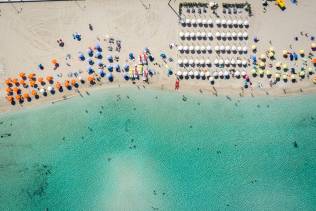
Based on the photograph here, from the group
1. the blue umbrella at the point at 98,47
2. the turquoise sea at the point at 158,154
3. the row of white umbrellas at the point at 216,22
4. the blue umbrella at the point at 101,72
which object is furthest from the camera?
the turquoise sea at the point at 158,154

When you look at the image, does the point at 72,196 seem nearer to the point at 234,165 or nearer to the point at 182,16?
the point at 234,165

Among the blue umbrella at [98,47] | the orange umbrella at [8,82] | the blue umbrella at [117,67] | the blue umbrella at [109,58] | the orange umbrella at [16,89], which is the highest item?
the blue umbrella at [98,47]

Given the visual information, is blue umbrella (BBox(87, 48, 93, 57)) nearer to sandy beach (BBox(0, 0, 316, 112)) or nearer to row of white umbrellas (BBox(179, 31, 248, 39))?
sandy beach (BBox(0, 0, 316, 112))

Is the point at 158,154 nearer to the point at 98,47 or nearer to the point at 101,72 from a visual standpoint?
the point at 101,72

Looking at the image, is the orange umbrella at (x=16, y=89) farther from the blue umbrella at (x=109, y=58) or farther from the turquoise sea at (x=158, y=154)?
the blue umbrella at (x=109, y=58)

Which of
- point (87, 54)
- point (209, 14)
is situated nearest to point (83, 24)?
point (87, 54)

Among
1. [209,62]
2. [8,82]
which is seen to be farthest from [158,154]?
[8,82]

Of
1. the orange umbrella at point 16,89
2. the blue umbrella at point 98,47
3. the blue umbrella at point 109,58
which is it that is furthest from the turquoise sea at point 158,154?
the blue umbrella at point 98,47
